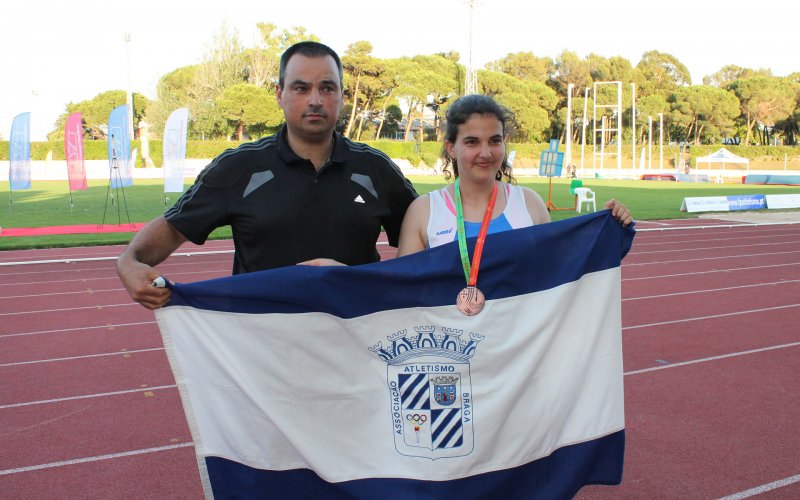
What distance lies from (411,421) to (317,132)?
43.8 inches

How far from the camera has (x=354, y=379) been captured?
2.78m

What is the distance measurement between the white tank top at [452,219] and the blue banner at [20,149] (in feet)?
74.7

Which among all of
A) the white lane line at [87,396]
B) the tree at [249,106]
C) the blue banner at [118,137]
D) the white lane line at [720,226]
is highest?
the tree at [249,106]

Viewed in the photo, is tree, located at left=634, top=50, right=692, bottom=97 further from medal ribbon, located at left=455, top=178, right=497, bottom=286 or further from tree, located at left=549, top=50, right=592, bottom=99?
medal ribbon, located at left=455, top=178, right=497, bottom=286

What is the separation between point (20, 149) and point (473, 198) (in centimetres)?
2305

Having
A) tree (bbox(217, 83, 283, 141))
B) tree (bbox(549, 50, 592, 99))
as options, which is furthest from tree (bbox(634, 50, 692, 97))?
tree (bbox(217, 83, 283, 141))

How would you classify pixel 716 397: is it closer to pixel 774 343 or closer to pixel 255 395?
pixel 774 343

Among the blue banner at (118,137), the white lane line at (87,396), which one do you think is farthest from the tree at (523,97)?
the white lane line at (87,396)

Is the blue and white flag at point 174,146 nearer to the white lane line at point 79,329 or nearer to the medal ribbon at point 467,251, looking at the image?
the white lane line at point 79,329

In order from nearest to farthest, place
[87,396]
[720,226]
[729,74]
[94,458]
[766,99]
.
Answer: [94,458], [87,396], [720,226], [766,99], [729,74]

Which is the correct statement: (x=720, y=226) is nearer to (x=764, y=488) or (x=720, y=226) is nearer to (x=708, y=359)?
(x=708, y=359)

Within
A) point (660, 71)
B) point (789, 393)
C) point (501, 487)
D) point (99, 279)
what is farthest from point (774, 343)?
point (660, 71)

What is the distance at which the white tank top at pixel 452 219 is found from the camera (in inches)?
116

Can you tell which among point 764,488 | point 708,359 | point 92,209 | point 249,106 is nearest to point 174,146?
point 92,209
